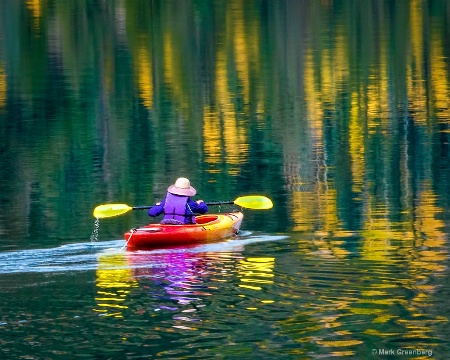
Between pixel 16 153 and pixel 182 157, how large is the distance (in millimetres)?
6519

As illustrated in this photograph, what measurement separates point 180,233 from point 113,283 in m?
4.01

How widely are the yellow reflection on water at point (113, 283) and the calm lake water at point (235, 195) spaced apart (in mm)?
57

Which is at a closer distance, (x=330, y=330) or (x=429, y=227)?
(x=330, y=330)

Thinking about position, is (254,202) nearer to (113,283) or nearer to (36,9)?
(113,283)

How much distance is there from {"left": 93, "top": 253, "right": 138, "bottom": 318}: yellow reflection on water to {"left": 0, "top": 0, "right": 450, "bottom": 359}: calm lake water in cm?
6

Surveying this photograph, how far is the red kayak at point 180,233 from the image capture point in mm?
25234

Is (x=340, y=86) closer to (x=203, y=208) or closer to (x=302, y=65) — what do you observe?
(x=302, y=65)

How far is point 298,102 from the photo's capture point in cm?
5950

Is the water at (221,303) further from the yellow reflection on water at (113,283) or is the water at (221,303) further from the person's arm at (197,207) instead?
the person's arm at (197,207)

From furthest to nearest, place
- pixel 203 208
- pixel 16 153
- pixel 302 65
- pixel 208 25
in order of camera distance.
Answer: pixel 208 25, pixel 302 65, pixel 16 153, pixel 203 208

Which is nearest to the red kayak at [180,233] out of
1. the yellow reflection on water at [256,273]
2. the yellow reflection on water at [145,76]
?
the yellow reflection on water at [256,273]

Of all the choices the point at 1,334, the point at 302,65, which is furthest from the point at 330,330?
the point at 302,65

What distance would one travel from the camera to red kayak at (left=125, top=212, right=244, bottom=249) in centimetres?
2523

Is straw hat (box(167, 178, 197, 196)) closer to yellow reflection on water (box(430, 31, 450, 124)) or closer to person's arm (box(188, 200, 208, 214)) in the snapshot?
person's arm (box(188, 200, 208, 214))
